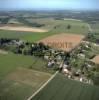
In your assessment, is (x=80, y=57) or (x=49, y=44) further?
(x=49, y=44)

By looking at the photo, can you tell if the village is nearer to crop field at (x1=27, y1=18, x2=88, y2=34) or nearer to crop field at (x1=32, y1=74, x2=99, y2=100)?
crop field at (x1=32, y1=74, x2=99, y2=100)

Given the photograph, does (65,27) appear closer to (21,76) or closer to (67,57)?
(67,57)

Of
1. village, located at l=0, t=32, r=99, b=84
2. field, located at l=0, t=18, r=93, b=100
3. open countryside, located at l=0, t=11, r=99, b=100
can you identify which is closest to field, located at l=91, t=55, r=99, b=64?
village, located at l=0, t=32, r=99, b=84

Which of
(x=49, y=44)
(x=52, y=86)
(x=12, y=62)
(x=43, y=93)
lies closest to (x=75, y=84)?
(x=52, y=86)

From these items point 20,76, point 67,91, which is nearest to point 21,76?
point 20,76

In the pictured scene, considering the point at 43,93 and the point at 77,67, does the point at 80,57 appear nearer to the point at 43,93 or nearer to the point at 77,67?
the point at 77,67

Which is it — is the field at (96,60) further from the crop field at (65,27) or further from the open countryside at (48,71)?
the crop field at (65,27)

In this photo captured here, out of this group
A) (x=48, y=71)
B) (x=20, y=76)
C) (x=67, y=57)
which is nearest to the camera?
(x=20, y=76)
